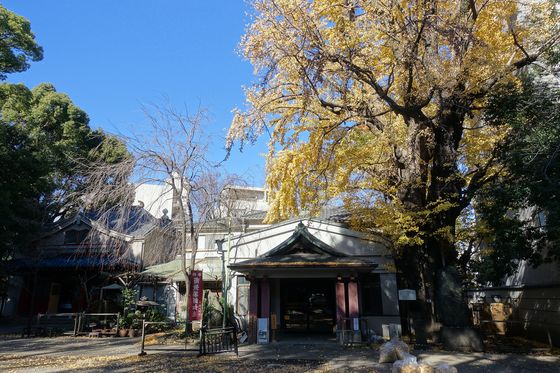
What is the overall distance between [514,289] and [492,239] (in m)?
6.97

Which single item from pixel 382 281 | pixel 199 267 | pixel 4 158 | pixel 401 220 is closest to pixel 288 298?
pixel 382 281

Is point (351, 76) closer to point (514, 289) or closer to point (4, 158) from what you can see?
point (514, 289)

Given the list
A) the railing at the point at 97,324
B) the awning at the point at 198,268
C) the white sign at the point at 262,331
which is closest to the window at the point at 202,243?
the awning at the point at 198,268

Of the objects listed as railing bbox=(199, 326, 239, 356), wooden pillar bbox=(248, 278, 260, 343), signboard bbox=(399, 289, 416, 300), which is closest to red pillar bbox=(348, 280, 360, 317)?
signboard bbox=(399, 289, 416, 300)

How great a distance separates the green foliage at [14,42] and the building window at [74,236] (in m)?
Result: 10.9

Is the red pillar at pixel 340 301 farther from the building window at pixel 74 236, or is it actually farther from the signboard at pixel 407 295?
the building window at pixel 74 236

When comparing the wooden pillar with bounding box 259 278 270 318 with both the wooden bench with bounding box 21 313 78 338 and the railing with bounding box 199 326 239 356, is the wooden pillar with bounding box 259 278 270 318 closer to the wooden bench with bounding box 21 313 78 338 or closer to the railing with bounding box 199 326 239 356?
the railing with bounding box 199 326 239 356

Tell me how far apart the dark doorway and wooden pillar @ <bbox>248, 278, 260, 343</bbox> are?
2.64m

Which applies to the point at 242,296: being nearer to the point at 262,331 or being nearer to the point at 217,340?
the point at 262,331

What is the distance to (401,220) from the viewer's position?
13.5 m

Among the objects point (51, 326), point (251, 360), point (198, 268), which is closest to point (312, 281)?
point (198, 268)

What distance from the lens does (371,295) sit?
1786cm

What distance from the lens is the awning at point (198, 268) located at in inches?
819

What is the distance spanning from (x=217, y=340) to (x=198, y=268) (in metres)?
9.60
